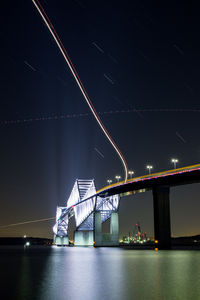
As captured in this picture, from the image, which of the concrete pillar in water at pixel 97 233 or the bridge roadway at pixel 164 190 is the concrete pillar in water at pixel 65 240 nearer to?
the concrete pillar in water at pixel 97 233

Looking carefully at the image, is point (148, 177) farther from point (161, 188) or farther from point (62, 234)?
point (62, 234)

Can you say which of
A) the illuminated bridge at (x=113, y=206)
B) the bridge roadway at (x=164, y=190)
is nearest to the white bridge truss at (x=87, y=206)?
the illuminated bridge at (x=113, y=206)

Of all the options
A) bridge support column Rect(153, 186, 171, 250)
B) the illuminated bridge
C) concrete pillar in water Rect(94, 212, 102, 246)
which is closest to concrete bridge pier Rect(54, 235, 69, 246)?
the illuminated bridge

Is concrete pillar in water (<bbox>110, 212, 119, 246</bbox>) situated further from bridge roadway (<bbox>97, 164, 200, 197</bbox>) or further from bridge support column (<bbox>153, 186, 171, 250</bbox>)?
bridge support column (<bbox>153, 186, 171, 250</bbox>)

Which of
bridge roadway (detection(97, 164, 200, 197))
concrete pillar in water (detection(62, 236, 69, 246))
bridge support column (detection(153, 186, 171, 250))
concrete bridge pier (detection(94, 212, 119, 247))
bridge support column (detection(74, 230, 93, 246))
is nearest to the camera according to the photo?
bridge roadway (detection(97, 164, 200, 197))

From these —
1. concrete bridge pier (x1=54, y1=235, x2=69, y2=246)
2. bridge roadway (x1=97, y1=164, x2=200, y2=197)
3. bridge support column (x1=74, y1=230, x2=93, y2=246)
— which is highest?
bridge roadway (x1=97, y1=164, x2=200, y2=197)

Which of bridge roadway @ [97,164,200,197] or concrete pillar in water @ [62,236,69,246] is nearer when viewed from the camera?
bridge roadway @ [97,164,200,197]

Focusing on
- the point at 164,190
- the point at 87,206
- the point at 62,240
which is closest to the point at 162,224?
the point at 164,190
